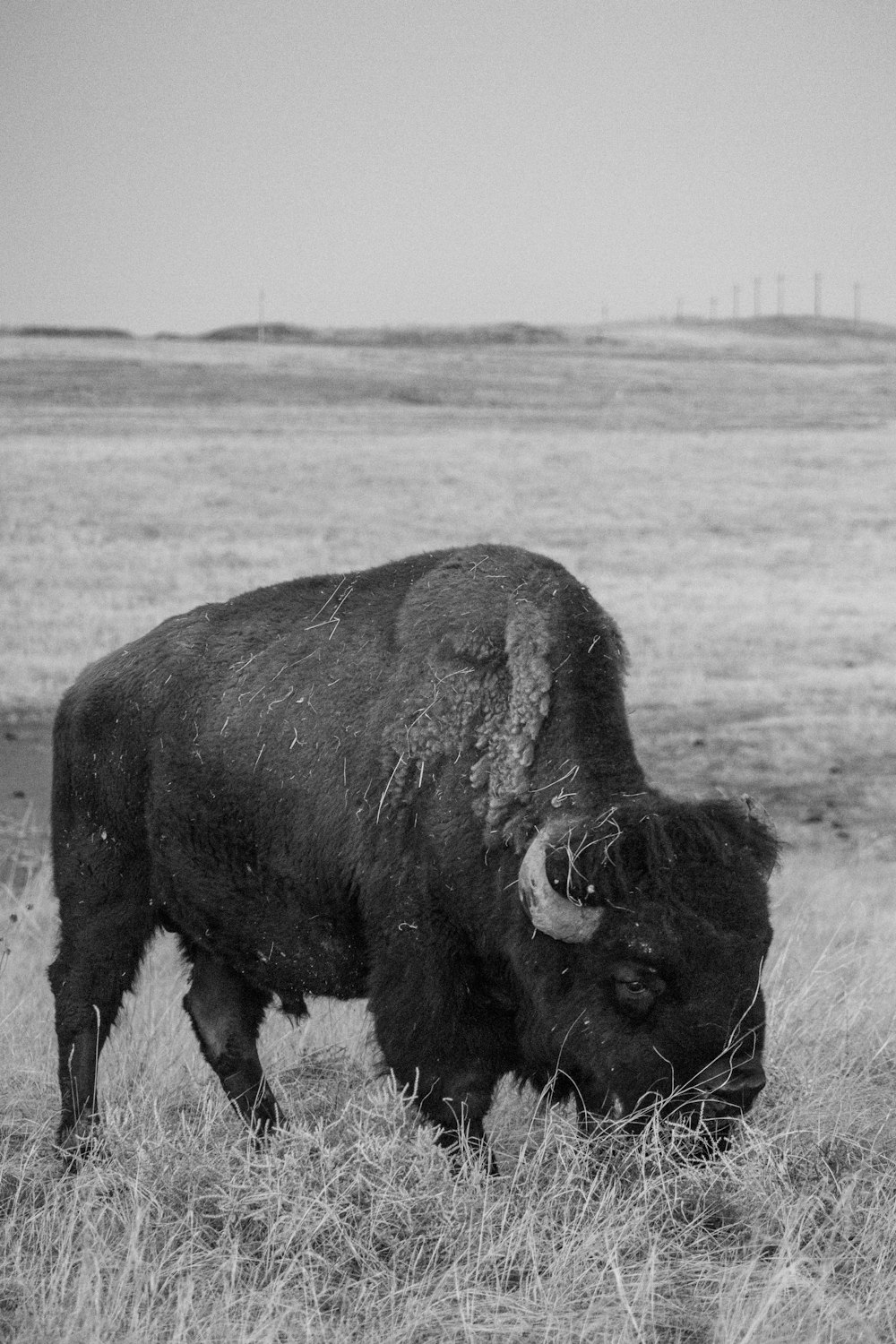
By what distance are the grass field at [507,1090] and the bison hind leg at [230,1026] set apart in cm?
15

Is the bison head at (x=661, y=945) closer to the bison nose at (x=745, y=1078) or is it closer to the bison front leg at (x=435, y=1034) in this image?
the bison nose at (x=745, y=1078)

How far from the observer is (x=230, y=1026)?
661 cm

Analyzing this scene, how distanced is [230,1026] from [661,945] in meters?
2.34

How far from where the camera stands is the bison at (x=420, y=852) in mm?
5117

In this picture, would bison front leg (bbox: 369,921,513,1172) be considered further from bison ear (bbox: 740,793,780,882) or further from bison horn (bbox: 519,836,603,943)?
bison ear (bbox: 740,793,780,882)

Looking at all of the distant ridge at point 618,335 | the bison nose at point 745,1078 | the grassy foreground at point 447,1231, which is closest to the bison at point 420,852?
the bison nose at point 745,1078

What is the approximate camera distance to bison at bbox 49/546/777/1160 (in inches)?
201

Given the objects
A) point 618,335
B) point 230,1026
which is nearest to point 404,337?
point 618,335

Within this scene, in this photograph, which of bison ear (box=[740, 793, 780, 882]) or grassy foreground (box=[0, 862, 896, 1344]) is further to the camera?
bison ear (box=[740, 793, 780, 882])

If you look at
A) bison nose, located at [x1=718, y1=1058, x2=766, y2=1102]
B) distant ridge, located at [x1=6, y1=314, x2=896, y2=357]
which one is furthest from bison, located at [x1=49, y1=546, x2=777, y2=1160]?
distant ridge, located at [x1=6, y1=314, x2=896, y2=357]

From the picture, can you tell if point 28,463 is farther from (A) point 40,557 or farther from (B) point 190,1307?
(B) point 190,1307

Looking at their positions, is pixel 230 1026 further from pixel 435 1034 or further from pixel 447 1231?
pixel 447 1231

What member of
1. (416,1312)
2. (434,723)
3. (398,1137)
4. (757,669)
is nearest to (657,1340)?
(416,1312)

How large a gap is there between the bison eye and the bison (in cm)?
1
